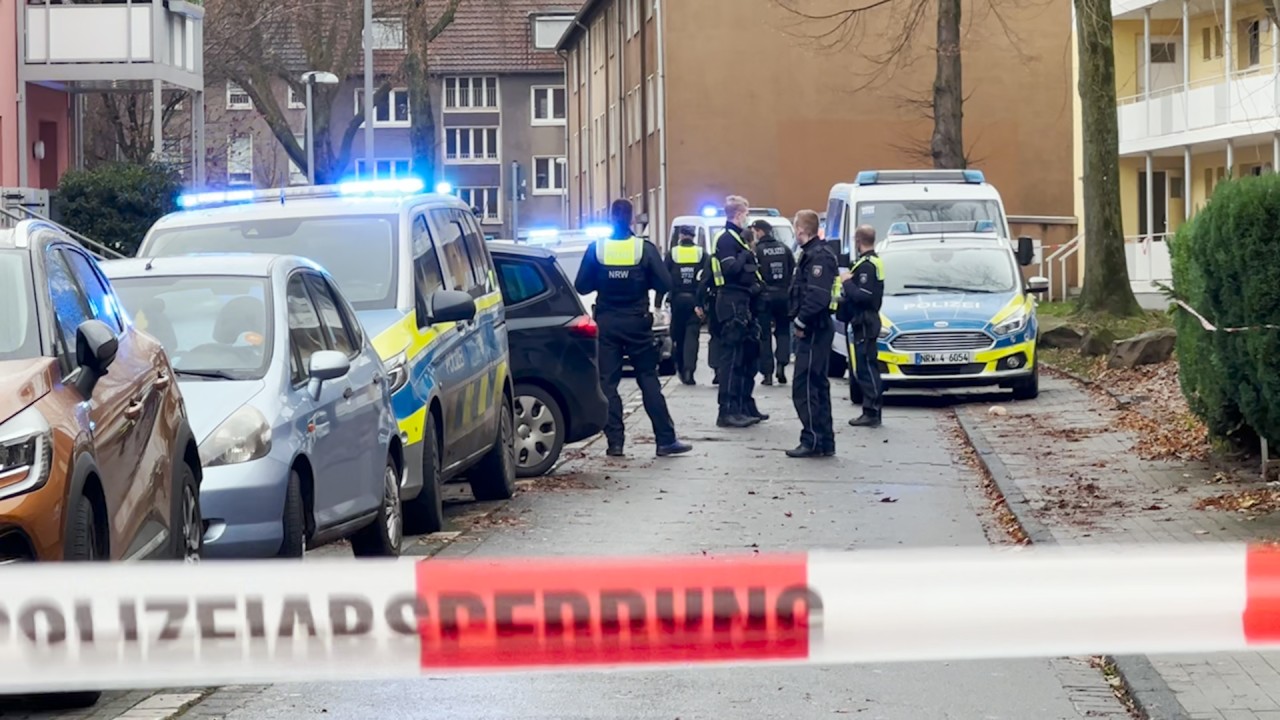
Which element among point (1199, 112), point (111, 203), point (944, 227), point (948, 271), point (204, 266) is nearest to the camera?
point (204, 266)

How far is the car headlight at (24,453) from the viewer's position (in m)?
6.21

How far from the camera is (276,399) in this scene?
364 inches

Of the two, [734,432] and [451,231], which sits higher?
[451,231]

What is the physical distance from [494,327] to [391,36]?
4442 cm

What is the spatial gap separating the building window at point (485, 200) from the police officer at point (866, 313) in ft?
247

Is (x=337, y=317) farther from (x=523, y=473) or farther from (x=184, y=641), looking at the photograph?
(x=184, y=641)

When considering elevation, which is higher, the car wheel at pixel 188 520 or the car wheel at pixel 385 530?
the car wheel at pixel 188 520

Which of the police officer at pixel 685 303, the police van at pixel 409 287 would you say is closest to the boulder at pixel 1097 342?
the police officer at pixel 685 303

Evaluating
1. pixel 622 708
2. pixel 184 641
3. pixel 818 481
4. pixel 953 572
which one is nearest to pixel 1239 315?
pixel 818 481

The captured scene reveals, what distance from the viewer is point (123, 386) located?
7465 mm

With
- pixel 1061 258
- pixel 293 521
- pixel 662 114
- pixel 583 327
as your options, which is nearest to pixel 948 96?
pixel 1061 258

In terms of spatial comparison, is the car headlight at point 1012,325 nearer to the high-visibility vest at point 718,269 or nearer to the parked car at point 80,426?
the high-visibility vest at point 718,269

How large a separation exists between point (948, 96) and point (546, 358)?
2175 cm

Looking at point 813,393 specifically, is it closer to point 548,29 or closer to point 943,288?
point 943,288
